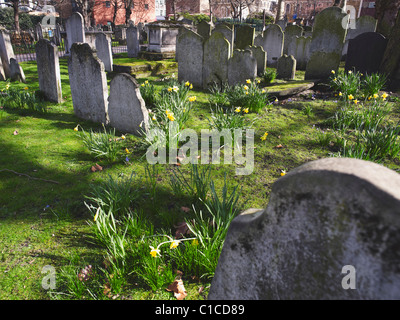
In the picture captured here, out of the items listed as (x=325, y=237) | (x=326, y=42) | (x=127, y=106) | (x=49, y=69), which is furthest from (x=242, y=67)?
(x=325, y=237)

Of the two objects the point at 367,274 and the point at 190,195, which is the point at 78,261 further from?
the point at 367,274

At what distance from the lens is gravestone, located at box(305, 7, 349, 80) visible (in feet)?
25.1

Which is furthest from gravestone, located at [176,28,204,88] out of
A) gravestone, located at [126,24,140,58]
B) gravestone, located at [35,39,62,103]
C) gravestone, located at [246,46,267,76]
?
gravestone, located at [126,24,140,58]

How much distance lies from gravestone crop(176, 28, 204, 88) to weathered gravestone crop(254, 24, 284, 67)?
4861mm

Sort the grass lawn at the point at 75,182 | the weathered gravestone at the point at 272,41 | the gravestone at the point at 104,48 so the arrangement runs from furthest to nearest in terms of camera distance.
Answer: the weathered gravestone at the point at 272,41 < the gravestone at the point at 104,48 < the grass lawn at the point at 75,182

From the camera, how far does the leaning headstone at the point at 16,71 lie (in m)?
8.20

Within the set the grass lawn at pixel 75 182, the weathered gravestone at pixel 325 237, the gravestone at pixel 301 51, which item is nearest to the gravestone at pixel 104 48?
the grass lawn at pixel 75 182

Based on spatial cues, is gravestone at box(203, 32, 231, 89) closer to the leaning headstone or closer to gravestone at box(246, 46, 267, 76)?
gravestone at box(246, 46, 267, 76)

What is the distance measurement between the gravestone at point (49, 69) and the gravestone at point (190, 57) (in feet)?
10.7

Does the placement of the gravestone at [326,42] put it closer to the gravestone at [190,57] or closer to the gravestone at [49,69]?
the gravestone at [190,57]

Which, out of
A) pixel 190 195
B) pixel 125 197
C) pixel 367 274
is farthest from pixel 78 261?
pixel 367 274

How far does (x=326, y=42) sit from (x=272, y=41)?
11.9 feet

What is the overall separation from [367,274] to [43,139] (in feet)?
16.0
